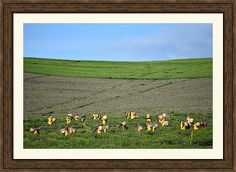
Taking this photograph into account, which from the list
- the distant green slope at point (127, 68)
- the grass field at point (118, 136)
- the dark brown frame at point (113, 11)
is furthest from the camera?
the distant green slope at point (127, 68)

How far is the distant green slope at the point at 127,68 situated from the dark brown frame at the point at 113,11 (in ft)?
1.34

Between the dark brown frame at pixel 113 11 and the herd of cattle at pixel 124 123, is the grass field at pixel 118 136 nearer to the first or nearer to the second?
the herd of cattle at pixel 124 123

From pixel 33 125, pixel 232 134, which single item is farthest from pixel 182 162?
pixel 33 125

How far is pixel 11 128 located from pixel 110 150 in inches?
53.9

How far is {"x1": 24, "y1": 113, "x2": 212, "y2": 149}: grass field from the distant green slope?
1.92 feet

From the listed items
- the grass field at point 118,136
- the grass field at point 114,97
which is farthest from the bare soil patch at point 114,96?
the grass field at point 118,136

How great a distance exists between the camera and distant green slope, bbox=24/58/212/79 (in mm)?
6086

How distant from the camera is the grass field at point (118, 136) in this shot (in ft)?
19.6

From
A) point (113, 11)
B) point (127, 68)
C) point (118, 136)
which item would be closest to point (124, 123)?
point (118, 136)

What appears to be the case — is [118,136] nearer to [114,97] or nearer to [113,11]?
[114,97]

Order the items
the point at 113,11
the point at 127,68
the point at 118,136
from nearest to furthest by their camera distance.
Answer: the point at 113,11, the point at 118,136, the point at 127,68

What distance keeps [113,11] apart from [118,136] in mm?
1713

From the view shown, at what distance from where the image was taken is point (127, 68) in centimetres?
615

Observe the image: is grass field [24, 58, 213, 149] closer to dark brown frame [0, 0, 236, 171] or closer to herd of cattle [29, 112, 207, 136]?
herd of cattle [29, 112, 207, 136]
